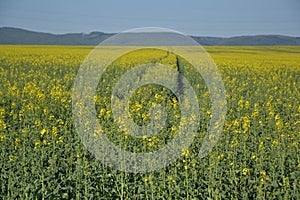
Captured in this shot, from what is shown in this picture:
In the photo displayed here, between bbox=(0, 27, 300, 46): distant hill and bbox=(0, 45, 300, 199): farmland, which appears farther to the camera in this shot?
bbox=(0, 27, 300, 46): distant hill

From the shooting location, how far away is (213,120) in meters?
8.46

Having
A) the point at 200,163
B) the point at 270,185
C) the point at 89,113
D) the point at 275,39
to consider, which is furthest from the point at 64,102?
the point at 275,39

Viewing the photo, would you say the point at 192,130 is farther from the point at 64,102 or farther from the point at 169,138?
the point at 64,102

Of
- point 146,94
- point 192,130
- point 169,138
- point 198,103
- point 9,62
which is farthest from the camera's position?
point 9,62

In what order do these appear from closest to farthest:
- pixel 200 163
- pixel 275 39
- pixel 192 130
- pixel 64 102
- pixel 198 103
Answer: pixel 200 163 → pixel 192 130 → pixel 64 102 → pixel 198 103 → pixel 275 39

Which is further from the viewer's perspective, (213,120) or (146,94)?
(146,94)

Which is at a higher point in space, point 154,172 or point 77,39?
point 77,39

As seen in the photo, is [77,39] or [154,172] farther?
[77,39]

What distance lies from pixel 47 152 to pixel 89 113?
2009 millimetres

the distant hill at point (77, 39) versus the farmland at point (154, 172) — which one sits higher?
the distant hill at point (77, 39)

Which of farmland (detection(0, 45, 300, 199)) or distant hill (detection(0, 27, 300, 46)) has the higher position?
distant hill (detection(0, 27, 300, 46))

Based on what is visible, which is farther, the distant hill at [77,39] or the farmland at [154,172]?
the distant hill at [77,39]

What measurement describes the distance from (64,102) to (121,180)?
4985 mm

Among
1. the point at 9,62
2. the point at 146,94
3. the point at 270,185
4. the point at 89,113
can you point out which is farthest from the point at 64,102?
the point at 9,62
